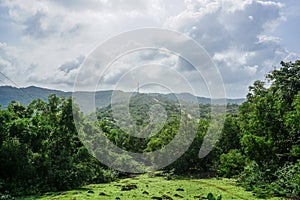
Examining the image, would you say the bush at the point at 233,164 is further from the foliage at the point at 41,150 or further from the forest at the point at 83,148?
the foliage at the point at 41,150

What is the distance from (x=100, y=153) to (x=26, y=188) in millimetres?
7651

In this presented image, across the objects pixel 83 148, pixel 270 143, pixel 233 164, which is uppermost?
pixel 270 143

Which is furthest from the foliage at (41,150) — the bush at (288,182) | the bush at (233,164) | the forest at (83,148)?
the bush at (288,182)

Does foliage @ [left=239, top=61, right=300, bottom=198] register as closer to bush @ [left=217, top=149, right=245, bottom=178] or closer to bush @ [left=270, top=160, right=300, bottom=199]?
bush @ [left=270, top=160, right=300, bottom=199]

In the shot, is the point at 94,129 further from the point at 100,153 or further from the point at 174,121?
the point at 174,121

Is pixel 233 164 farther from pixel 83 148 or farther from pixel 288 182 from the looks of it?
pixel 83 148

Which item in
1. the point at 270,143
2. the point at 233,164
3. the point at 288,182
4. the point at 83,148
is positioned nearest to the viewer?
the point at 288,182

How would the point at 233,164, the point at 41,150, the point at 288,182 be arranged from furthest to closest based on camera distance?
the point at 233,164
the point at 41,150
the point at 288,182

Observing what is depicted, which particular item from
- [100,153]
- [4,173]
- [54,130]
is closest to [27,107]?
[54,130]

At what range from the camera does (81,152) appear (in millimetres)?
17312

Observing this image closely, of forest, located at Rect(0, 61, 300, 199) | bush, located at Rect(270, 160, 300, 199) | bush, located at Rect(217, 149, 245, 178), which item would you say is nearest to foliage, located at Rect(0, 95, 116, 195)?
forest, located at Rect(0, 61, 300, 199)

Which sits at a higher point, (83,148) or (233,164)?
(83,148)

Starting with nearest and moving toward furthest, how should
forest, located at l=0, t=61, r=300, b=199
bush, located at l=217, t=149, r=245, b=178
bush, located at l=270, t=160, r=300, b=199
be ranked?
bush, located at l=270, t=160, r=300, b=199
forest, located at l=0, t=61, r=300, b=199
bush, located at l=217, t=149, r=245, b=178

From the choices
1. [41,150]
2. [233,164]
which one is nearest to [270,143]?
[233,164]
